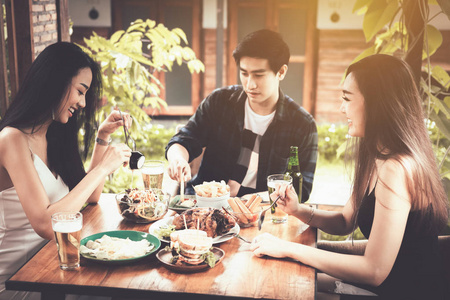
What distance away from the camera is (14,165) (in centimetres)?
185

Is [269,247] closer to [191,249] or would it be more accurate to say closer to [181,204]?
[191,249]

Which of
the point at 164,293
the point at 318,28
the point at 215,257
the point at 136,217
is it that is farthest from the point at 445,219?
the point at 318,28

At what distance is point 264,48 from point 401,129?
41.8 inches

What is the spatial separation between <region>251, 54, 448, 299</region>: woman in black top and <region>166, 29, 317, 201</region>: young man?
78 centimetres

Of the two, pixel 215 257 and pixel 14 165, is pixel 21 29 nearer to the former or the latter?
pixel 14 165

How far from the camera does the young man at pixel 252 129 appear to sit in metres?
2.62

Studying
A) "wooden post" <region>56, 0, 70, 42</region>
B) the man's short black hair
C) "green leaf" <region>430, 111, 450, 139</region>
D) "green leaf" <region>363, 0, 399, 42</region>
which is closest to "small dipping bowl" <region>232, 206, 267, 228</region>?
the man's short black hair

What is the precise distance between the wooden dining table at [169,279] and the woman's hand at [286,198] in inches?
11.7

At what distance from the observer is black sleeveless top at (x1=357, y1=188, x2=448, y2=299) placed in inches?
69.6

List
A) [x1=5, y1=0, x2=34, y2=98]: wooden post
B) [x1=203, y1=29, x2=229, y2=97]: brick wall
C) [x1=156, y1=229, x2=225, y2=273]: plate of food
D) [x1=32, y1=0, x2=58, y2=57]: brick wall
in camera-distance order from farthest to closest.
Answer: [x1=203, y1=29, x2=229, y2=97]: brick wall
[x1=32, y1=0, x2=58, y2=57]: brick wall
[x1=5, y1=0, x2=34, y2=98]: wooden post
[x1=156, y1=229, x2=225, y2=273]: plate of food

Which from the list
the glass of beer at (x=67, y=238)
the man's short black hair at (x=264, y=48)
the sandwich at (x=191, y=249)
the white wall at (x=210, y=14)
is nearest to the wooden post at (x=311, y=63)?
the white wall at (x=210, y=14)

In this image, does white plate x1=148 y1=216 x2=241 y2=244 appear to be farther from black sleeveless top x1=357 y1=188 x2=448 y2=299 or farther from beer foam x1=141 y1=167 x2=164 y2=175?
black sleeveless top x1=357 y1=188 x2=448 y2=299

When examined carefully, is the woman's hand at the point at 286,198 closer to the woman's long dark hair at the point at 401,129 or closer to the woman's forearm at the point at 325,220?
the woman's forearm at the point at 325,220

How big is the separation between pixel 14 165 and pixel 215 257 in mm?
851
